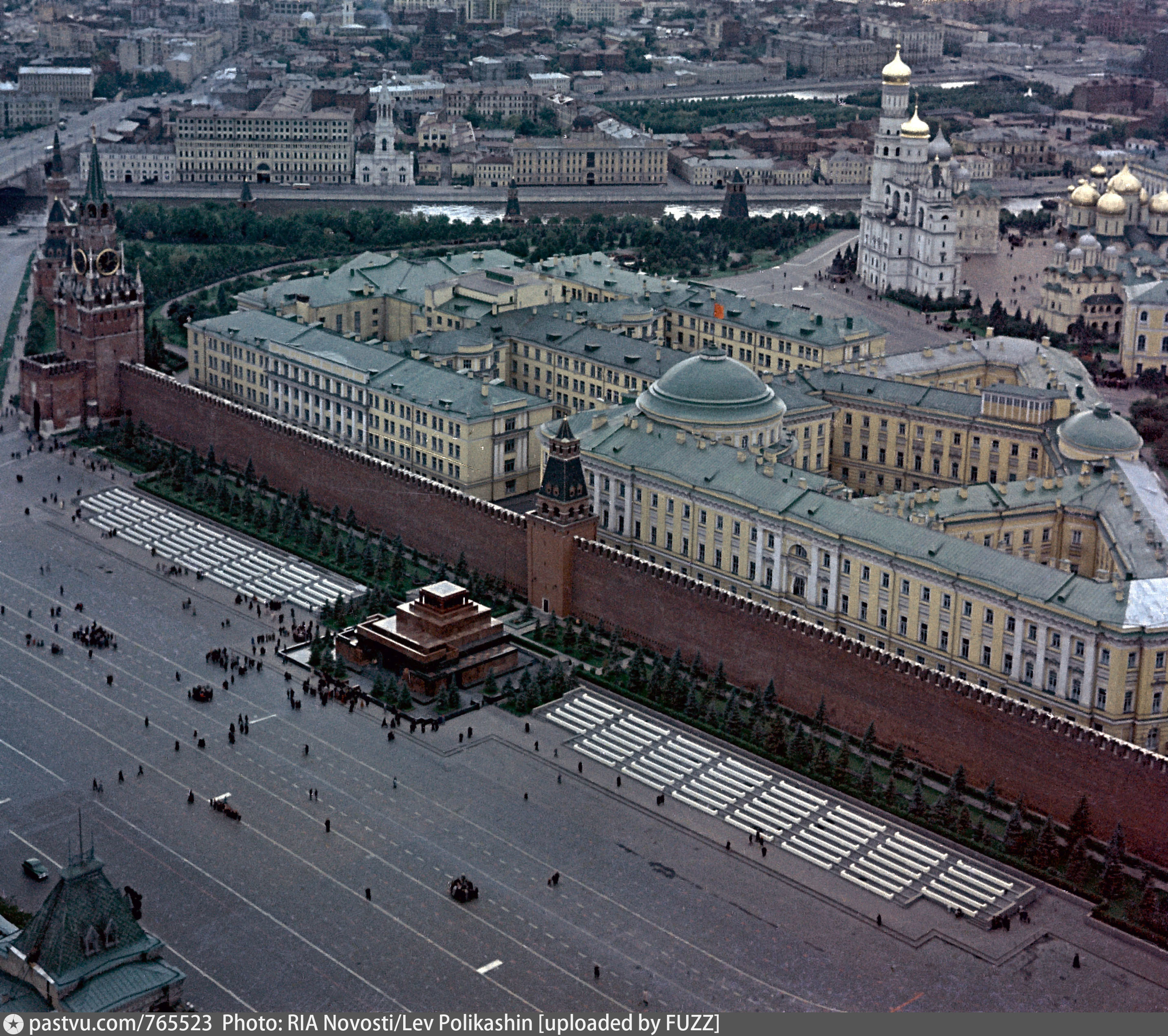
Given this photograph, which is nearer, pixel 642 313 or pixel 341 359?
pixel 341 359

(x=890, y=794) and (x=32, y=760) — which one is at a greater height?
(x=890, y=794)

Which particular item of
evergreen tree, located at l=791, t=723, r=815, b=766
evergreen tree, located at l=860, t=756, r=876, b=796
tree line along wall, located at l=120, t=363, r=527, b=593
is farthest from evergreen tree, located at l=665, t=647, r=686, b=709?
tree line along wall, located at l=120, t=363, r=527, b=593

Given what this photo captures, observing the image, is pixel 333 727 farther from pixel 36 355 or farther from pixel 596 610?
pixel 36 355

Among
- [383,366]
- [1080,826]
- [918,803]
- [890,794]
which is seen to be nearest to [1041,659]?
[918,803]

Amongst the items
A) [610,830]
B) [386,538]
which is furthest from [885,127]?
[610,830]

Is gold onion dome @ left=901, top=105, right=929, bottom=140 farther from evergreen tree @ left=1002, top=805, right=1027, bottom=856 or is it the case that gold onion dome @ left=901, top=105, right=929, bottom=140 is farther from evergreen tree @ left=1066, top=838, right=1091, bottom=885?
evergreen tree @ left=1066, top=838, right=1091, bottom=885

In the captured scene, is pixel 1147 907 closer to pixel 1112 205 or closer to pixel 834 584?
pixel 834 584

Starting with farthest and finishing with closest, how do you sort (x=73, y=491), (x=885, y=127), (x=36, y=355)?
1. (x=885, y=127)
2. (x=36, y=355)
3. (x=73, y=491)
